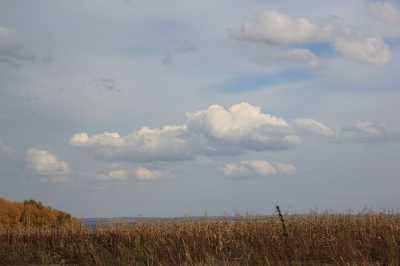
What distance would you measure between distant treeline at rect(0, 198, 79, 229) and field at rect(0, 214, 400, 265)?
49.2 feet

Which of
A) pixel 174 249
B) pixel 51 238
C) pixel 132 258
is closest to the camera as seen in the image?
pixel 132 258

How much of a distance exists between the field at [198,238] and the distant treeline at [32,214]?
15.0 metres

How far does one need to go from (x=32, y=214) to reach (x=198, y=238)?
27268mm

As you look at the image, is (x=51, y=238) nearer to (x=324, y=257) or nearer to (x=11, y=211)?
(x=324, y=257)

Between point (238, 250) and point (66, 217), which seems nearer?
point (238, 250)

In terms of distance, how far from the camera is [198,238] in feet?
89.0

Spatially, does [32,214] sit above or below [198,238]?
above

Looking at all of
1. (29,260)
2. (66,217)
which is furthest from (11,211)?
(29,260)

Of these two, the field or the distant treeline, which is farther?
the distant treeline

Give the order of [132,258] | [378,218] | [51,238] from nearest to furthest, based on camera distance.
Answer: [132,258] → [378,218] → [51,238]

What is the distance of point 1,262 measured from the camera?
23.4m

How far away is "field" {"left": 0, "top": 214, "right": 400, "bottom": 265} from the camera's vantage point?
21969 mm

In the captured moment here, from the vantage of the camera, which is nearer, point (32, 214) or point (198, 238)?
point (198, 238)

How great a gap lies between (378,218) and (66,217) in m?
30.9
